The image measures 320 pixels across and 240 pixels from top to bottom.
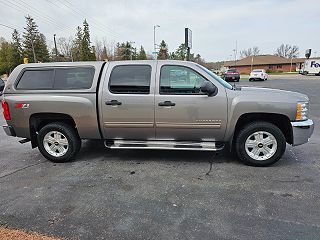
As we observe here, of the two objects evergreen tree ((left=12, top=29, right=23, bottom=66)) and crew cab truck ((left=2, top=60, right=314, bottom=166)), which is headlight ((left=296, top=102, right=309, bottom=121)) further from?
evergreen tree ((left=12, top=29, right=23, bottom=66))

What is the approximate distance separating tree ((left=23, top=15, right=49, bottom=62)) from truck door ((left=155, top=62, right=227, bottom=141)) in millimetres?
61250

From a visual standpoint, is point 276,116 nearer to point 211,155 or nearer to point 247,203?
point 211,155

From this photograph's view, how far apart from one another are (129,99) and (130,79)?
39cm

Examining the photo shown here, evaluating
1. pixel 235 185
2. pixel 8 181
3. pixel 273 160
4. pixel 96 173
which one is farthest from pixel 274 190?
pixel 8 181

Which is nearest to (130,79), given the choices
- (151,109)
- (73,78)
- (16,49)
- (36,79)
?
(151,109)

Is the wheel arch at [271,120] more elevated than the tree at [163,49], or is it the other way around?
the tree at [163,49]

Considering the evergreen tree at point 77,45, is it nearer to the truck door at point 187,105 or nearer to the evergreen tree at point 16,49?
the evergreen tree at point 16,49

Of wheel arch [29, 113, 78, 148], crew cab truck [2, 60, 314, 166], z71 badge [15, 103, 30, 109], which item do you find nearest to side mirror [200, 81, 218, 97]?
crew cab truck [2, 60, 314, 166]

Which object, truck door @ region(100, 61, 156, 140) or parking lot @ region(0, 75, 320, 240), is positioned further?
truck door @ region(100, 61, 156, 140)

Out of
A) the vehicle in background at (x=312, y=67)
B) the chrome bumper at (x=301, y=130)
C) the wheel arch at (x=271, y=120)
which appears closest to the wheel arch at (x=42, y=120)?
the wheel arch at (x=271, y=120)

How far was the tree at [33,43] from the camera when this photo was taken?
57000 mm

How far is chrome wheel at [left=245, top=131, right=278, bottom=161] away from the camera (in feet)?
13.7

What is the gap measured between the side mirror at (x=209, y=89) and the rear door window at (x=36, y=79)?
287 centimetres

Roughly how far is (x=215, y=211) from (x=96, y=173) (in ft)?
7.11
